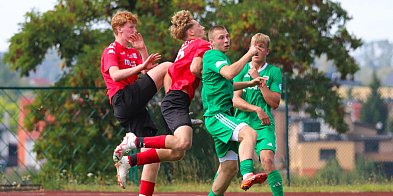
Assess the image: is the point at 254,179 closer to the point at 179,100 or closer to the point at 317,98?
the point at 179,100

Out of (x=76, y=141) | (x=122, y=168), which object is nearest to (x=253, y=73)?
(x=122, y=168)

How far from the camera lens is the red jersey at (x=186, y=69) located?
1104 cm

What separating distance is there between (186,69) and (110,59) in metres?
0.81

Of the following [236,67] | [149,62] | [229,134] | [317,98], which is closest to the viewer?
[236,67]

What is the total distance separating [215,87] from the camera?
1074cm

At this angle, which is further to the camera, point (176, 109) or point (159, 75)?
point (159, 75)

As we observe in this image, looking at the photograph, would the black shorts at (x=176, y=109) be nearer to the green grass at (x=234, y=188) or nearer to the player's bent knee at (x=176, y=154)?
the player's bent knee at (x=176, y=154)

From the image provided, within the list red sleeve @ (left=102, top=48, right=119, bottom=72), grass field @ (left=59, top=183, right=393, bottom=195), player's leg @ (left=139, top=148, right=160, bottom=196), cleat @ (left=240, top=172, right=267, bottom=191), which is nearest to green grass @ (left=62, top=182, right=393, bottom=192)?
grass field @ (left=59, top=183, right=393, bottom=195)

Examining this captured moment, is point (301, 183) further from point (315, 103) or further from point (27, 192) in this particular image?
point (27, 192)

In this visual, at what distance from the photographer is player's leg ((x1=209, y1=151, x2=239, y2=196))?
1080cm

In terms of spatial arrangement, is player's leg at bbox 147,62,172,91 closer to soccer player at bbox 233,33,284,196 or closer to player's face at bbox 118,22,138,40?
player's face at bbox 118,22,138,40

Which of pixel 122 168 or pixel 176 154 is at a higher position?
pixel 176 154

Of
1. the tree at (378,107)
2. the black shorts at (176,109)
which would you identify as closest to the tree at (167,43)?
the tree at (378,107)

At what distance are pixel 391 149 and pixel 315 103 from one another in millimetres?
10675
